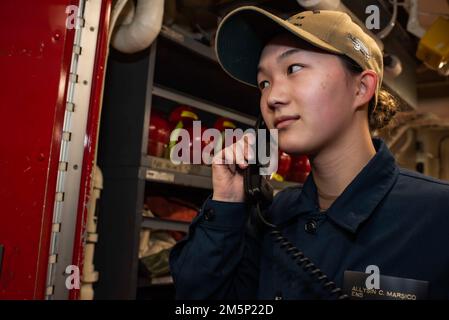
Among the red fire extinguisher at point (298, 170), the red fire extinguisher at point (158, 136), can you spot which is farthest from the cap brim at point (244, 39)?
Answer: the red fire extinguisher at point (298, 170)

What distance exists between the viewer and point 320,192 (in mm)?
1246

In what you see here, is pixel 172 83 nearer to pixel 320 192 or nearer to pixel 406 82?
pixel 320 192

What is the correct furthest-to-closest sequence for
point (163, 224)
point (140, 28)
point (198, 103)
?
point (198, 103), point (163, 224), point (140, 28)

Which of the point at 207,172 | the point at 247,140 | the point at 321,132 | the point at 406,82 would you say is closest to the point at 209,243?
the point at 247,140

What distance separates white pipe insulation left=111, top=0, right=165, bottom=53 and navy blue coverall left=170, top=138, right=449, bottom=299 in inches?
37.8

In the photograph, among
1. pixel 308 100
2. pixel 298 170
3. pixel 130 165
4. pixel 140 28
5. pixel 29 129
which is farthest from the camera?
pixel 298 170

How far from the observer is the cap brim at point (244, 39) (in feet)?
4.11

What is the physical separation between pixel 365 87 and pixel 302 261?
0.53 m

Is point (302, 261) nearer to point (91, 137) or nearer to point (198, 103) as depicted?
point (91, 137)

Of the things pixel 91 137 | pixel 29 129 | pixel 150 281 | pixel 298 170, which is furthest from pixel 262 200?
pixel 298 170

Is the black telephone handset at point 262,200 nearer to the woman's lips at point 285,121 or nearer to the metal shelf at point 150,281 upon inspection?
the woman's lips at point 285,121

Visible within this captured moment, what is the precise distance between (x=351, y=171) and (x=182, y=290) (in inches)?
24.3

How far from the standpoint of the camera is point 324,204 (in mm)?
1223

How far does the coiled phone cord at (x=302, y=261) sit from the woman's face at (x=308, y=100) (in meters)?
0.26
